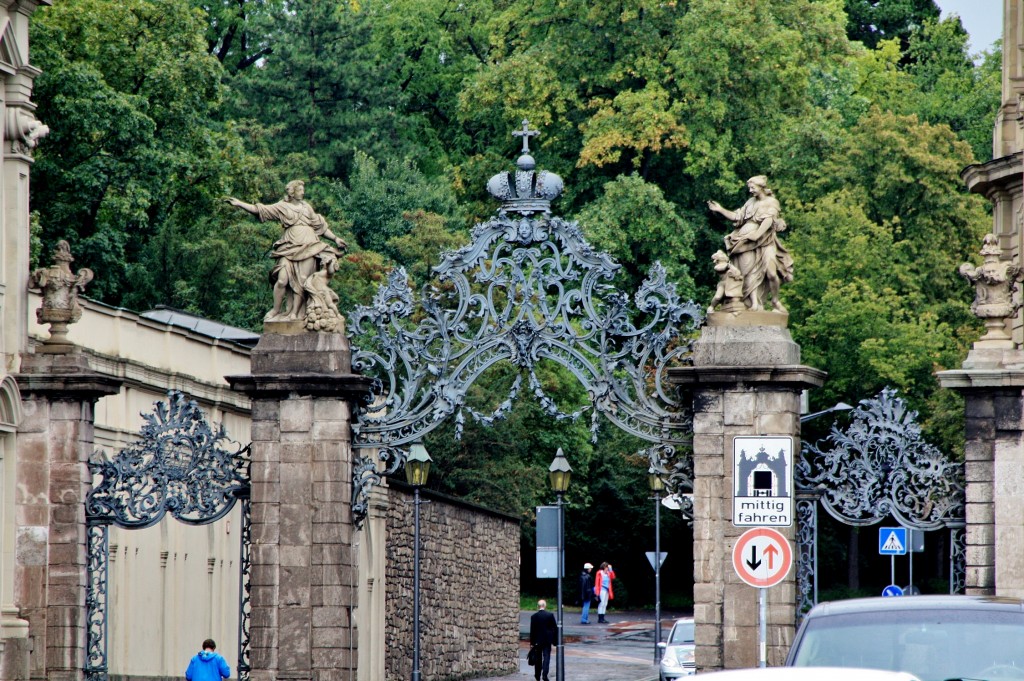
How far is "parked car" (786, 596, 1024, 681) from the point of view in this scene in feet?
39.9

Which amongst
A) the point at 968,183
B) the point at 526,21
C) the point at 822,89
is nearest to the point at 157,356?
the point at 968,183

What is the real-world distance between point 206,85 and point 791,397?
77.8 feet

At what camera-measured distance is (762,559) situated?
16.8m

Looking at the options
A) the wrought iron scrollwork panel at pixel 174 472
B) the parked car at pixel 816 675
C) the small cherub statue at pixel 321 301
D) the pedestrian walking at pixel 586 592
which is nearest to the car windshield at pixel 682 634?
the wrought iron scrollwork panel at pixel 174 472

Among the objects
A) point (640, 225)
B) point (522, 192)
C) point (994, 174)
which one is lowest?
point (522, 192)

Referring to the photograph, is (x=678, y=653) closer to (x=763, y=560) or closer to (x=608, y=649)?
(x=608, y=649)

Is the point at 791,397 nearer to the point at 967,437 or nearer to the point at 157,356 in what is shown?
the point at 967,437

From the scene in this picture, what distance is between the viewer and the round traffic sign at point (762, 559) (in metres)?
16.8

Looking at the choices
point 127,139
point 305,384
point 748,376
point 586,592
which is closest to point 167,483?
point 305,384

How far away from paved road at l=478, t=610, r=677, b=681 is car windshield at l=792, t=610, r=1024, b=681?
2229 cm

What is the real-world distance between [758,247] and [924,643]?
924 centimetres

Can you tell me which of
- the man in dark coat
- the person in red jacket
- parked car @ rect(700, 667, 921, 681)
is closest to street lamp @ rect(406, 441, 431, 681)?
the man in dark coat

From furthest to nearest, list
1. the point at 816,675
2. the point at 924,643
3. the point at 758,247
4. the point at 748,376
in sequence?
→ 1. the point at 758,247
2. the point at 748,376
3. the point at 924,643
4. the point at 816,675

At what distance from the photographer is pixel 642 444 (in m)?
53.1
